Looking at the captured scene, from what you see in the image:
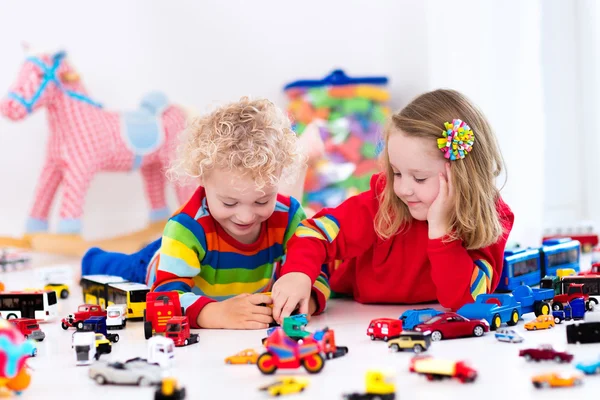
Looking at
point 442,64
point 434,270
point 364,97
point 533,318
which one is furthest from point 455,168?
point 364,97

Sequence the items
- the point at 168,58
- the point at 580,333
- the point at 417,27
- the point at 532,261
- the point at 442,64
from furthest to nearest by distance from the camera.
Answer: the point at 168,58 → the point at 417,27 → the point at 442,64 → the point at 532,261 → the point at 580,333

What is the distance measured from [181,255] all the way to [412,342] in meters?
0.54

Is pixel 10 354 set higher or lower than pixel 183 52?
lower

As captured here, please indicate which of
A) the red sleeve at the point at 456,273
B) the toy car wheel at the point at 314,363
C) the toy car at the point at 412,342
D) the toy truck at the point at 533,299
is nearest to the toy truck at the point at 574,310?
the toy truck at the point at 533,299

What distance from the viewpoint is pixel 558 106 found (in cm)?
313

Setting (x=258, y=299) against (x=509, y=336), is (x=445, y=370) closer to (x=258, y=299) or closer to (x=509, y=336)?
(x=509, y=336)

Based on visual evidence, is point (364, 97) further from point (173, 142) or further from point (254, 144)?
point (254, 144)

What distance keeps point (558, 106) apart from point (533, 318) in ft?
5.93

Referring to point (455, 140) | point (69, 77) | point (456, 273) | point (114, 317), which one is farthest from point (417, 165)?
point (69, 77)

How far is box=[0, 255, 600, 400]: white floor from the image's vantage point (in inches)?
39.8

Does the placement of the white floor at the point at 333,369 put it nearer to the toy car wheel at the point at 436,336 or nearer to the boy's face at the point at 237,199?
the toy car wheel at the point at 436,336

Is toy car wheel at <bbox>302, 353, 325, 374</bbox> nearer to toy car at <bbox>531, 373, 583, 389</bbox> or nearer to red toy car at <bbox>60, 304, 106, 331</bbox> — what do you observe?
toy car at <bbox>531, 373, 583, 389</bbox>

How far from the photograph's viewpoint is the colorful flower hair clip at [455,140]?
1501 mm

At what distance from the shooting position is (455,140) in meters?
1.50
